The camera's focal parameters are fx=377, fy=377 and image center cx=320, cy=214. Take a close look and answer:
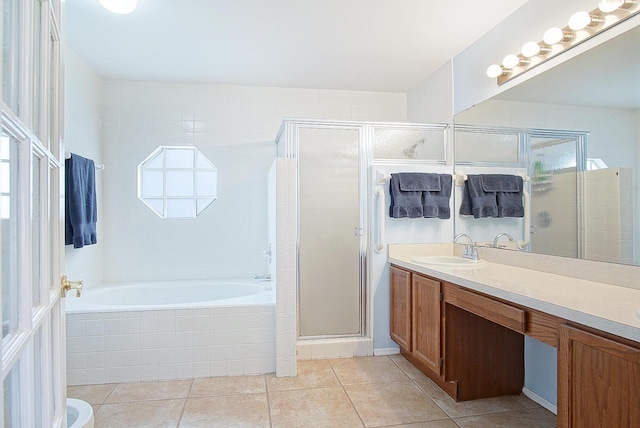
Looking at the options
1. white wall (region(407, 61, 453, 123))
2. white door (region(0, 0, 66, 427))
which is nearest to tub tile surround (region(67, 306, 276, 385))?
white door (region(0, 0, 66, 427))

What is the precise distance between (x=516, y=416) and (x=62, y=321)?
7.45 feet

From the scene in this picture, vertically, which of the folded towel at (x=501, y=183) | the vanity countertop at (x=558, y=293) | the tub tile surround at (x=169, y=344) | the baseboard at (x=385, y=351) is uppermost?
the folded towel at (x=501, y=183)

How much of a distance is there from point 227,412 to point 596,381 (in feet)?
5.92

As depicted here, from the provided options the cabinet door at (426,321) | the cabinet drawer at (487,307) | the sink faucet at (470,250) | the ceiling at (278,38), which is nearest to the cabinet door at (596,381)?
the cabinet drawer at (487,307)

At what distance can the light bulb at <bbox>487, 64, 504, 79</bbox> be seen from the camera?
2.49 m

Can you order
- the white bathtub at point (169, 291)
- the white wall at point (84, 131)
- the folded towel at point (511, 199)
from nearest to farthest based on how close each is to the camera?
the folded towel at point (511, 199), the white wall at point (84, 131), the white bathtub at point (169, 291)

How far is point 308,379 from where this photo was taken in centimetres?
260

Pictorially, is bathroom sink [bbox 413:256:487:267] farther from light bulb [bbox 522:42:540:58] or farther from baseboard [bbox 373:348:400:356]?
light bulb [bbox 522:42:540:58]

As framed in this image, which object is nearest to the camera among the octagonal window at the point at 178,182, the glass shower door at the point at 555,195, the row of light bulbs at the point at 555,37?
the row of light bulbs at the point at 555,37

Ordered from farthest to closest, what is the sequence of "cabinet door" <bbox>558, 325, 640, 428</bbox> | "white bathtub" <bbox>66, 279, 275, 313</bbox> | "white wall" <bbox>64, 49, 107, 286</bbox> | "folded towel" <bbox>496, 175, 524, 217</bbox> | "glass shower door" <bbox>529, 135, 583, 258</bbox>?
"white bathtub" <bbox>66, 279, 275, 313</bbox>, "white wall" <bbox>64, 49, 107, 286</bbox>, "folded towel" <bbox>496, 175, 524, 217</bbox>, "glass shower door" <bbox>529, 135, 583, 258</bbox>, "cabinet door" <bbox>558, 325, 640, 428</bbox>

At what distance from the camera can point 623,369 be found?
115 centimetres

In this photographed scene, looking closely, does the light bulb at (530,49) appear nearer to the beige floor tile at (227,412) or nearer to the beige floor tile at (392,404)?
the beige floor tile at (392,404)

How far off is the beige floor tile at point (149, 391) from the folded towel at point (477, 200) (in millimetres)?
2370

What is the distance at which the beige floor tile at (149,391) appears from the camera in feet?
7.64
